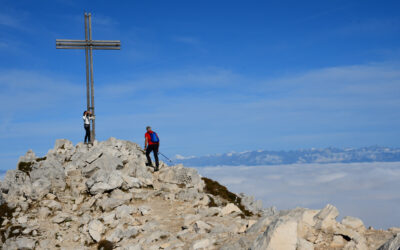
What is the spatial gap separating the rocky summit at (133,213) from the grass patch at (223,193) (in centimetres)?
10

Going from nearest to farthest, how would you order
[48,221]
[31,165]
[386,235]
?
1. [386,235]
2. [48,221]
3. [31,165]

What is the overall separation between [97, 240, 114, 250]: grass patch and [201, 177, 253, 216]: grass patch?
37.1 ft

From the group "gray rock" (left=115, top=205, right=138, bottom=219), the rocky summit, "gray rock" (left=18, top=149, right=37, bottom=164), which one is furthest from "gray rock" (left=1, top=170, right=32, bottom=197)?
"gray rock" (left=115, top=205, right=138, bottom=219)

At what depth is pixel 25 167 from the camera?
25.2 meters

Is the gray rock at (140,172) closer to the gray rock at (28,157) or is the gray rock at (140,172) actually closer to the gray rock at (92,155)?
the gray rock at (92,155)

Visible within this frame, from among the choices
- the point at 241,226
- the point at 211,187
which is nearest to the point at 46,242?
the point at 241,226

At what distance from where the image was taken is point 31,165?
2541 cm

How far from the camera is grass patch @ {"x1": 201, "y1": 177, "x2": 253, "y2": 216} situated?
90.4 feet

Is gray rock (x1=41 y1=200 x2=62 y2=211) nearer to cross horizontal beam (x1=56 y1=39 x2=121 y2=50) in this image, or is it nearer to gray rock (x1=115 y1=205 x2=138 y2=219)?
gray rock (x1=115 y1=205 x2=138 y2=219)

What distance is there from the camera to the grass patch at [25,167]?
81.3ft

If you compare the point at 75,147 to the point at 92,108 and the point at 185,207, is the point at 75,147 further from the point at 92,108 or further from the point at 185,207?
the point at 185,207

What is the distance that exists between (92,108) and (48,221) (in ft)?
41.0

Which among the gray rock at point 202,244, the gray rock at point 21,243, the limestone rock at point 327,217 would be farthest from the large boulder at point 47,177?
the limestone rock at point 327,217

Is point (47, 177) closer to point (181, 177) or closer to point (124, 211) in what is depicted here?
point (124, 211)
